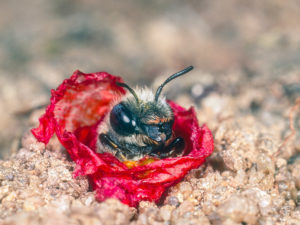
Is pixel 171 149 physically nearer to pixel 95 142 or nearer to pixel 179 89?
pixel 95 142

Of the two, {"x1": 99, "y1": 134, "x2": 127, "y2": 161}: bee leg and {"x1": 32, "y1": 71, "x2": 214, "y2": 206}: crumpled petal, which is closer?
{"x1": 32, "y1": 71, "x2": 214, "y2": 206}: crumpled petal

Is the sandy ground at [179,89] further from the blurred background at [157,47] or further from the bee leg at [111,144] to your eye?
the bee leg at [111,144]

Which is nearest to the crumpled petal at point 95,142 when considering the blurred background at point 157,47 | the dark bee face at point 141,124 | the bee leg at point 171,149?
the bee leg at point 171,149

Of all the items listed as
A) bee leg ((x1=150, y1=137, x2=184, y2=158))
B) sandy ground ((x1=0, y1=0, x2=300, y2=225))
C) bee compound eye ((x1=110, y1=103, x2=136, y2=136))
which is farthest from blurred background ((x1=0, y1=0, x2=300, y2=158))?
bee compound eye ((x1=110, y1=103, x2=136, y2=136))

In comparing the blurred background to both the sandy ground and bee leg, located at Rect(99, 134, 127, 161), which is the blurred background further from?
bee leg, located at Rect(99, 134, 127, 161)

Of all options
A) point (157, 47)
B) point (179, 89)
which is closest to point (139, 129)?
point (179, 89)
